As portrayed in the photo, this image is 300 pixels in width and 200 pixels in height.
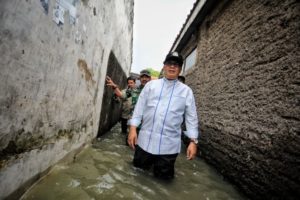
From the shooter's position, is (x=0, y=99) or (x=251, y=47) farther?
(x=251, y=47)

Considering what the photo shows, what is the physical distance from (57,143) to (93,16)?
5.72 ft

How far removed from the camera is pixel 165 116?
3043mm

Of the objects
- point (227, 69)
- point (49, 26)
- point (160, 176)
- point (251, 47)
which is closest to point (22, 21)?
point (49, 26)

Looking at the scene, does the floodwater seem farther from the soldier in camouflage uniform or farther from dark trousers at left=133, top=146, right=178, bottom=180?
the soldier in camouflage uniform

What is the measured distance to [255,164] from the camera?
3.02 metres

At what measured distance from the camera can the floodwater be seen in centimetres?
219

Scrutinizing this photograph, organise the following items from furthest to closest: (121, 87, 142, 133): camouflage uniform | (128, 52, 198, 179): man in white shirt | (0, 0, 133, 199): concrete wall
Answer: (121, 87, 142, 133): camouflage uniform < (128, 52, 198, 179): man in white shirt < (0, 0, 133, 199): concrete wall

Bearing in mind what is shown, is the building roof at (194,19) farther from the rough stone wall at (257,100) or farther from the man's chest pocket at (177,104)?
the man's chest pocket at (177,104)

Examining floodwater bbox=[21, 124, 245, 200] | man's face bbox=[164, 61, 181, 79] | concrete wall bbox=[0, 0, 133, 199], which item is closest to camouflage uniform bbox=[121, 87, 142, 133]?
floodwater bbox=[21, 124, 245, 200]

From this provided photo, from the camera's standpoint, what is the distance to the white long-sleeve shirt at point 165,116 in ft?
10.0

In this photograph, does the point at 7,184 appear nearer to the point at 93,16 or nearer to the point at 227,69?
the point at 93,16

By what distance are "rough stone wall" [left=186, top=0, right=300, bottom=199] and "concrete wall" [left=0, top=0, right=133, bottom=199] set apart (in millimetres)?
2426

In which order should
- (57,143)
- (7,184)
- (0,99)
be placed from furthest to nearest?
(57,143)
(7,184)
(0,99)

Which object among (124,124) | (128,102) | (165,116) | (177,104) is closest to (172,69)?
(177,104)
